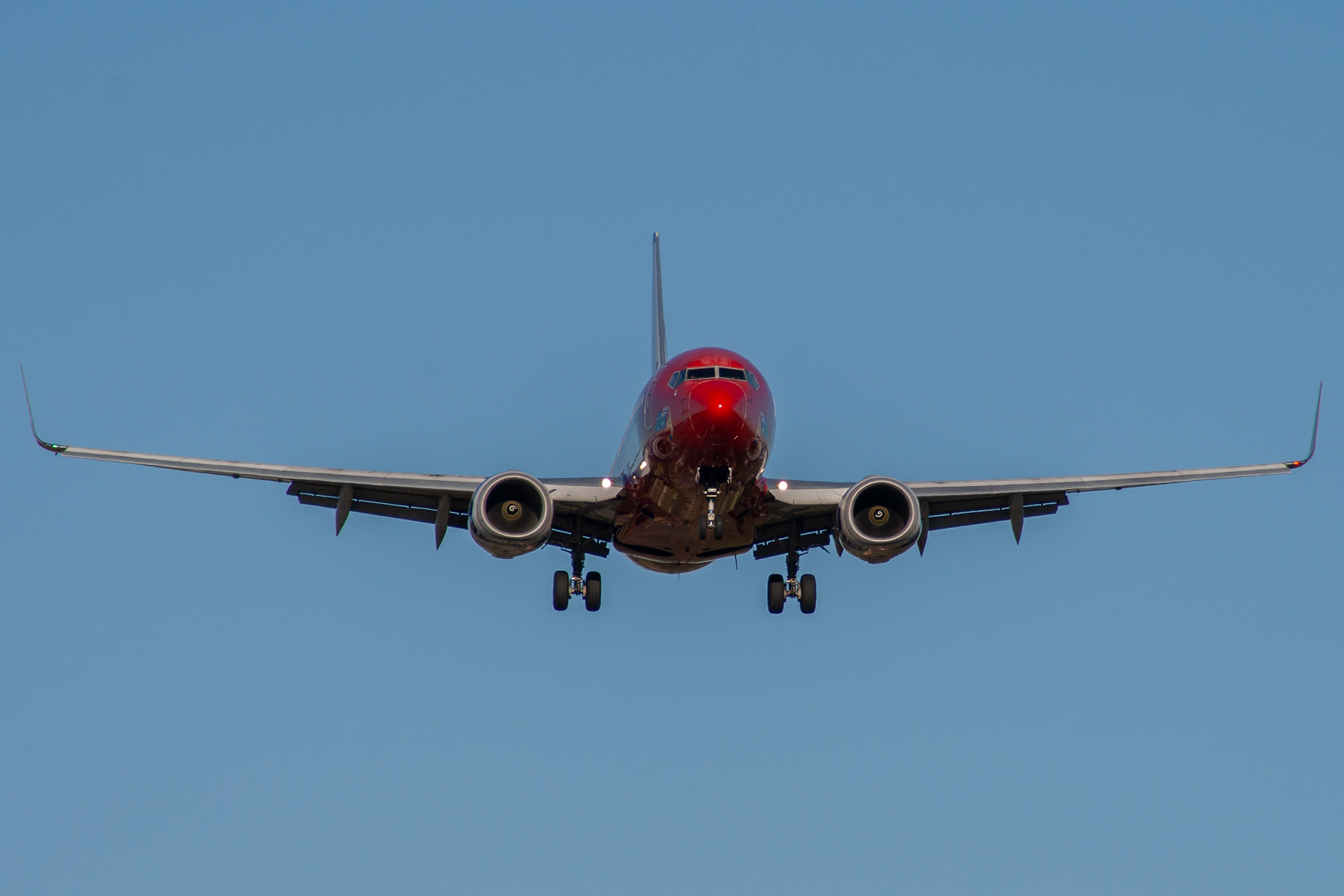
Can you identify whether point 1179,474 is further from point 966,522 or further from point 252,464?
point 252,464

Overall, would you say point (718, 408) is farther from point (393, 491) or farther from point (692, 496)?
point (393, 491)

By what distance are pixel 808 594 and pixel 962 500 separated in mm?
3713

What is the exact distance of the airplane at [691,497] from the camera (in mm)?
29781

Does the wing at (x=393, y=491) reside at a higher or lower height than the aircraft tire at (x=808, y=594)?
higher

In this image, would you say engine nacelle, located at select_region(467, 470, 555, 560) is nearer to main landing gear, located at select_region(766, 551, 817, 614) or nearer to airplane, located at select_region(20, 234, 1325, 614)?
airplane, located at select_region(20, 234, 1325, 614)

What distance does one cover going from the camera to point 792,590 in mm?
36281

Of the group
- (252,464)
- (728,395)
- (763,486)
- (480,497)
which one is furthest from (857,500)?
(252,464)

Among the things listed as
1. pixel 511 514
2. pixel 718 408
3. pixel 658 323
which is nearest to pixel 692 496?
pixel 718 408

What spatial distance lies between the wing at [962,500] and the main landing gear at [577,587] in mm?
3543

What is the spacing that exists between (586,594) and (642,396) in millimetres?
5597

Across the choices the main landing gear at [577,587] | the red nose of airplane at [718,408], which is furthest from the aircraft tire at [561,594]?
the red nose of airplane at [718,408]

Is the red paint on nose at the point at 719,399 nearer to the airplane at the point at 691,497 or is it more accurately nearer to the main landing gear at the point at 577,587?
the airplane at the point at 691,497

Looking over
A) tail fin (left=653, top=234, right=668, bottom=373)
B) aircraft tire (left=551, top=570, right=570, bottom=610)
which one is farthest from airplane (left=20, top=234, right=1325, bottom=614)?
tail fin (left=653, top=234, right=668, bottom=373)

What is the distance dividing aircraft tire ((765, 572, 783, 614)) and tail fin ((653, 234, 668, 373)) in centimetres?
919
